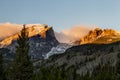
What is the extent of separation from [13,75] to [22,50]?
9.72 feet

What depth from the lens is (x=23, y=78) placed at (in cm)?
3816

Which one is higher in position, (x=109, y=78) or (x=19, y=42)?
(x=19, y=42)

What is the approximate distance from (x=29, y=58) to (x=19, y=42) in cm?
213

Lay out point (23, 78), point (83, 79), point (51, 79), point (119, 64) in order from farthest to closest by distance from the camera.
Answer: point (83, 79) → point (51, 79) → point (119, 64) → point (23, 78)

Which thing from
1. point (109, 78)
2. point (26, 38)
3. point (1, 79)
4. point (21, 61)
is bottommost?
point (109, 78)

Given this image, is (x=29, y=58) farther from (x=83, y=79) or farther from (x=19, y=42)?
(x=83, y=79)

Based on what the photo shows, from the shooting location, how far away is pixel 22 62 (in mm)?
38312

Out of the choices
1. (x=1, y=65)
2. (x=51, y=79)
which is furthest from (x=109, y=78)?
(x=1, y=65)

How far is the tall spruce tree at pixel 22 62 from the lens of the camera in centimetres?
3812

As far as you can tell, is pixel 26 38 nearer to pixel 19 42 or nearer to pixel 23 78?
pixel 19 42

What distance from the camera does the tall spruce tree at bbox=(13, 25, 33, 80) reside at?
3812 centimetres

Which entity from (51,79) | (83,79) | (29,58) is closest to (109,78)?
(51,79)

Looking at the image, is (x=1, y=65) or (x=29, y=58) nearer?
(x=29, y=58)

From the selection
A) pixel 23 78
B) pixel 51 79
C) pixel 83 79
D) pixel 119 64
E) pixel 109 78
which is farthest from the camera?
pixel 83 79
